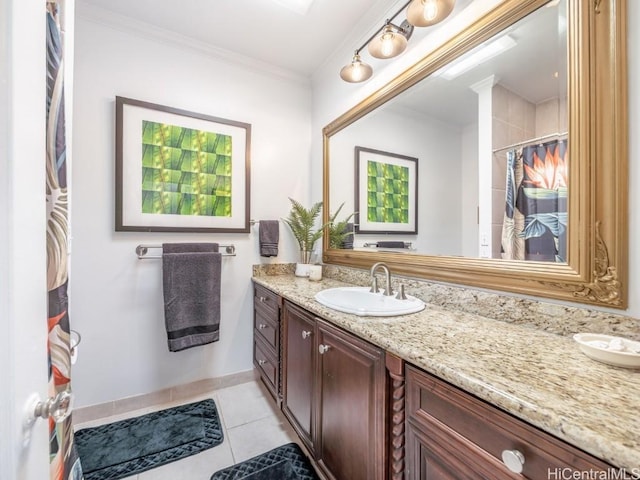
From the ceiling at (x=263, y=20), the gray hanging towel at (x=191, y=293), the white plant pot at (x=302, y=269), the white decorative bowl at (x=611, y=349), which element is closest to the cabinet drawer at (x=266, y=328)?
the gray hanging towel at (x=191, y=293)

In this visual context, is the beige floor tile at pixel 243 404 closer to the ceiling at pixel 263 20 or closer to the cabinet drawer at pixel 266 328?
the cabinet drawer at pixel 266 328

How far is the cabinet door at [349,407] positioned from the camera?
91 centimetres

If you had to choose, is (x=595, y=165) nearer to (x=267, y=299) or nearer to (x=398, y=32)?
(x=398, y=32)

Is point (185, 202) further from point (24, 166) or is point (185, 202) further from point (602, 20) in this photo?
point (602, 20)

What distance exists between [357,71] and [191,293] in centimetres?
174

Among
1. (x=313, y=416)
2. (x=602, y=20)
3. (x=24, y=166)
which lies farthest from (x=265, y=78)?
(x=313, y=416)

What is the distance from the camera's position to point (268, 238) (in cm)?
218

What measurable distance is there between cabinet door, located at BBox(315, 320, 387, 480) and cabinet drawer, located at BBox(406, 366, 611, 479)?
14 centimetres

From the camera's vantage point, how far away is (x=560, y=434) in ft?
1.61

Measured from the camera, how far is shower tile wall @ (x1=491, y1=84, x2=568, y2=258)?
0.96 meters

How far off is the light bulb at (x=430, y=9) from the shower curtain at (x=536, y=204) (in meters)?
0.65

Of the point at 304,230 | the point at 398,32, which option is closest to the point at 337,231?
the point at 304,230

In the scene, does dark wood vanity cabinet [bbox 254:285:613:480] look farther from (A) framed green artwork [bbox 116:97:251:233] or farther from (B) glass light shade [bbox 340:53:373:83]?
(B) glass light shade [bbox 340:53:373:83]

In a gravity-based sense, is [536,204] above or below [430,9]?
below
